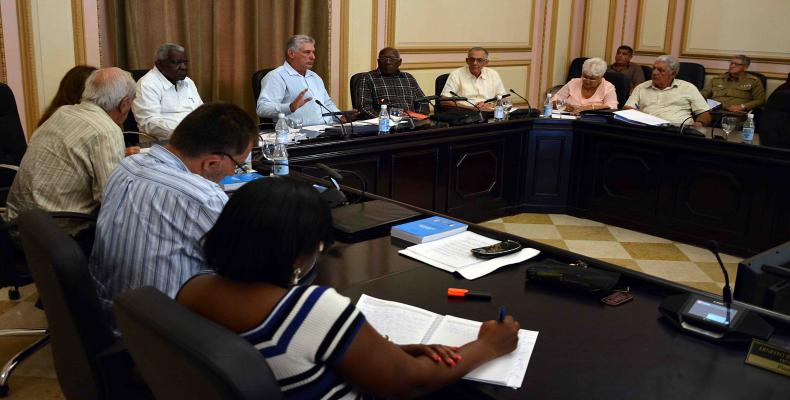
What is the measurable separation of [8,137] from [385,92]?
2439 mm

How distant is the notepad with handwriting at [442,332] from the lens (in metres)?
1.33

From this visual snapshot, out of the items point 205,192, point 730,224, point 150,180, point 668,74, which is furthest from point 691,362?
point 668,74

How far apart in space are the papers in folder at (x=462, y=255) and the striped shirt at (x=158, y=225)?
57 centimetres

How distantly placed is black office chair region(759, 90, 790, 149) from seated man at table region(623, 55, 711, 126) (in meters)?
0.77

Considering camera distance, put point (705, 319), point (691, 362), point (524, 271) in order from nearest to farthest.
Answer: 1. point (691, 362)
2. point (705, 319)
3. point (524, 271)

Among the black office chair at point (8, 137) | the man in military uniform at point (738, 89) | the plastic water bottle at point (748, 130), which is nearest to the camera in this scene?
the black office chair at point (8, 137)

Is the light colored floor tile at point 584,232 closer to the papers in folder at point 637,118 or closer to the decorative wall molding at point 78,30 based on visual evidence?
the papers in folder at point 637,118

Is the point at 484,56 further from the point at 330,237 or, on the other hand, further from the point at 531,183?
the point at 330,237

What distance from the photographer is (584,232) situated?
4.58 m

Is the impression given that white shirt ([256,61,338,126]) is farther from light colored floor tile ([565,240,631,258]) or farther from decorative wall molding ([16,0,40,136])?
light colored floor tile ([565,240,631,258])

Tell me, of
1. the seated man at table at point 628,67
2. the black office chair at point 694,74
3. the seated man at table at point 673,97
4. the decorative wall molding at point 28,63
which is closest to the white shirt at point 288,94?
the decorative wall molding at point 28,63

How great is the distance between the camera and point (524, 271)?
73.9 inches

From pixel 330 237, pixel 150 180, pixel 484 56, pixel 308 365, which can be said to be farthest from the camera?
pixel 484 56

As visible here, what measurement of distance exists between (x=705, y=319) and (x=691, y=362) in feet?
0.49
